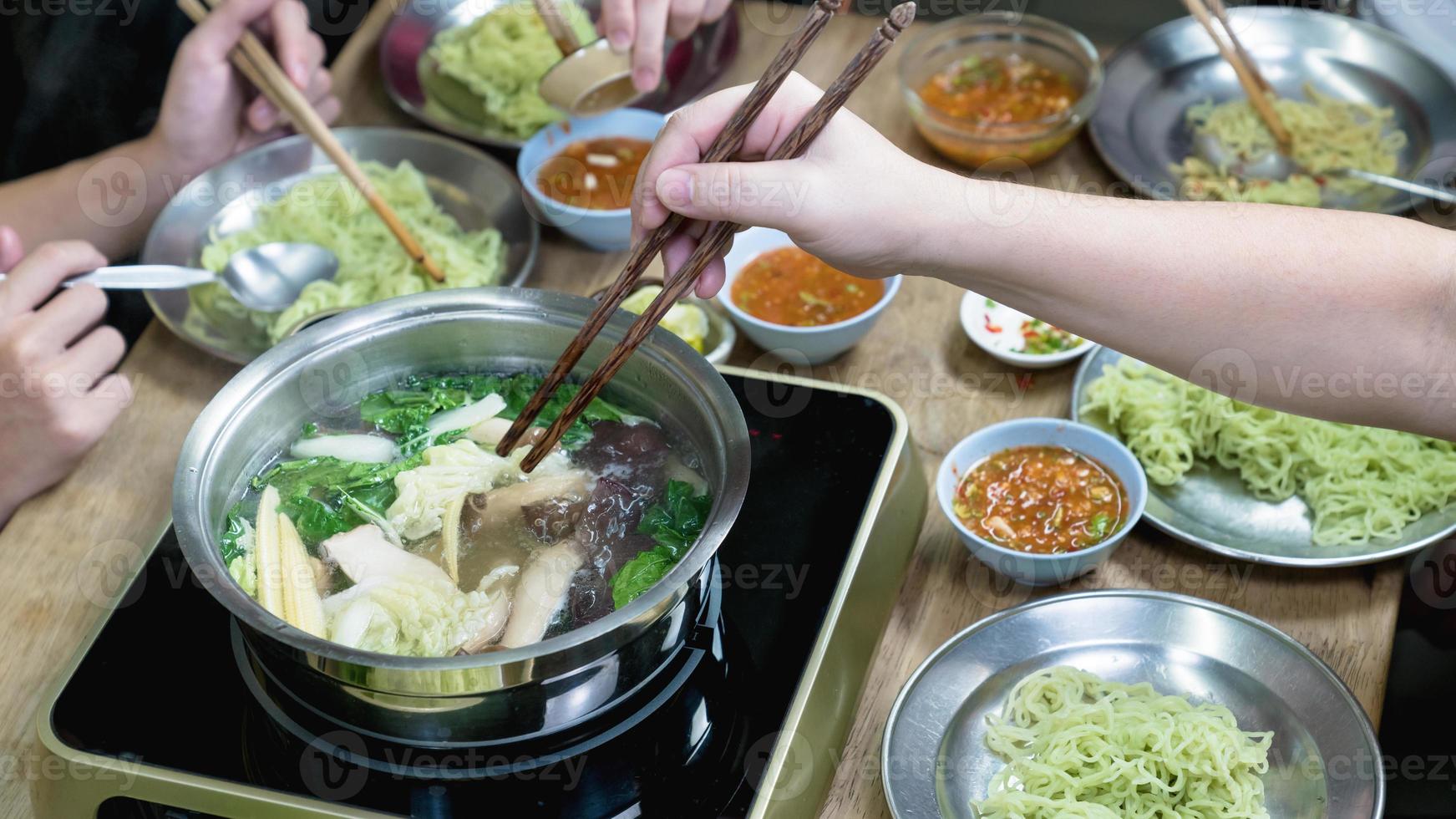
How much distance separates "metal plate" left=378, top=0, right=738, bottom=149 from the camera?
9.54 ft

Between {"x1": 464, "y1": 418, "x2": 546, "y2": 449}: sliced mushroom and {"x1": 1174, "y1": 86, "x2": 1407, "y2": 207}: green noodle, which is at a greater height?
{"x1": 464, "y1": 418, "x2": 546, "y2": 449}: sliced mushroom

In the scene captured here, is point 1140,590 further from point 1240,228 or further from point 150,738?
point 150,738

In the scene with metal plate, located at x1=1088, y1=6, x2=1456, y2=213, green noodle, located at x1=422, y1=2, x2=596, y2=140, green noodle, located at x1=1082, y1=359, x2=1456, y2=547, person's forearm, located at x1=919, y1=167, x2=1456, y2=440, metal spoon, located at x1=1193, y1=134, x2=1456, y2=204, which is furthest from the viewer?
green noodle, located at x1=422, y1=2, x2=596, y2=140

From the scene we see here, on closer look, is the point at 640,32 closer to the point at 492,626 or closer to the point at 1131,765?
the point at 492,626

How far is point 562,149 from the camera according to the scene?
8.92 feet

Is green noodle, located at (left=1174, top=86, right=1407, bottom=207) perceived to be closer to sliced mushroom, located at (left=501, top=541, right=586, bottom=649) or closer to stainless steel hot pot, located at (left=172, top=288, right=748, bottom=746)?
stainless steel hot pot, located at (left=172, top=288, right=748, bottom=746)

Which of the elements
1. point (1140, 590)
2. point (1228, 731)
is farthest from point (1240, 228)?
point (1228, 731)

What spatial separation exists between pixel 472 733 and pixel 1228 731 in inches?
38.3

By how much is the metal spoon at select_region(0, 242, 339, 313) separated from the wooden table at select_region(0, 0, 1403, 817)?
0.15 metres

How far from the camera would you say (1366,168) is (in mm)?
2637

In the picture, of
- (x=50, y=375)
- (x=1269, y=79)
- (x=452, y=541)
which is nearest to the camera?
(x=452, y=541)

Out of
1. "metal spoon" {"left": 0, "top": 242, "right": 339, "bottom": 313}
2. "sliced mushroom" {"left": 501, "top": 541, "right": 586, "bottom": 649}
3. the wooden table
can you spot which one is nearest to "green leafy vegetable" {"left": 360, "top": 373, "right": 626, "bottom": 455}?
"sliced mushroom" {"left": 501, "top": 541, "right": 586, "bottom": 649}

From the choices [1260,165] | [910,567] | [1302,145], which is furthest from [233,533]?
[1302,145]

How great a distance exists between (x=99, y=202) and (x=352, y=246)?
69 cm
